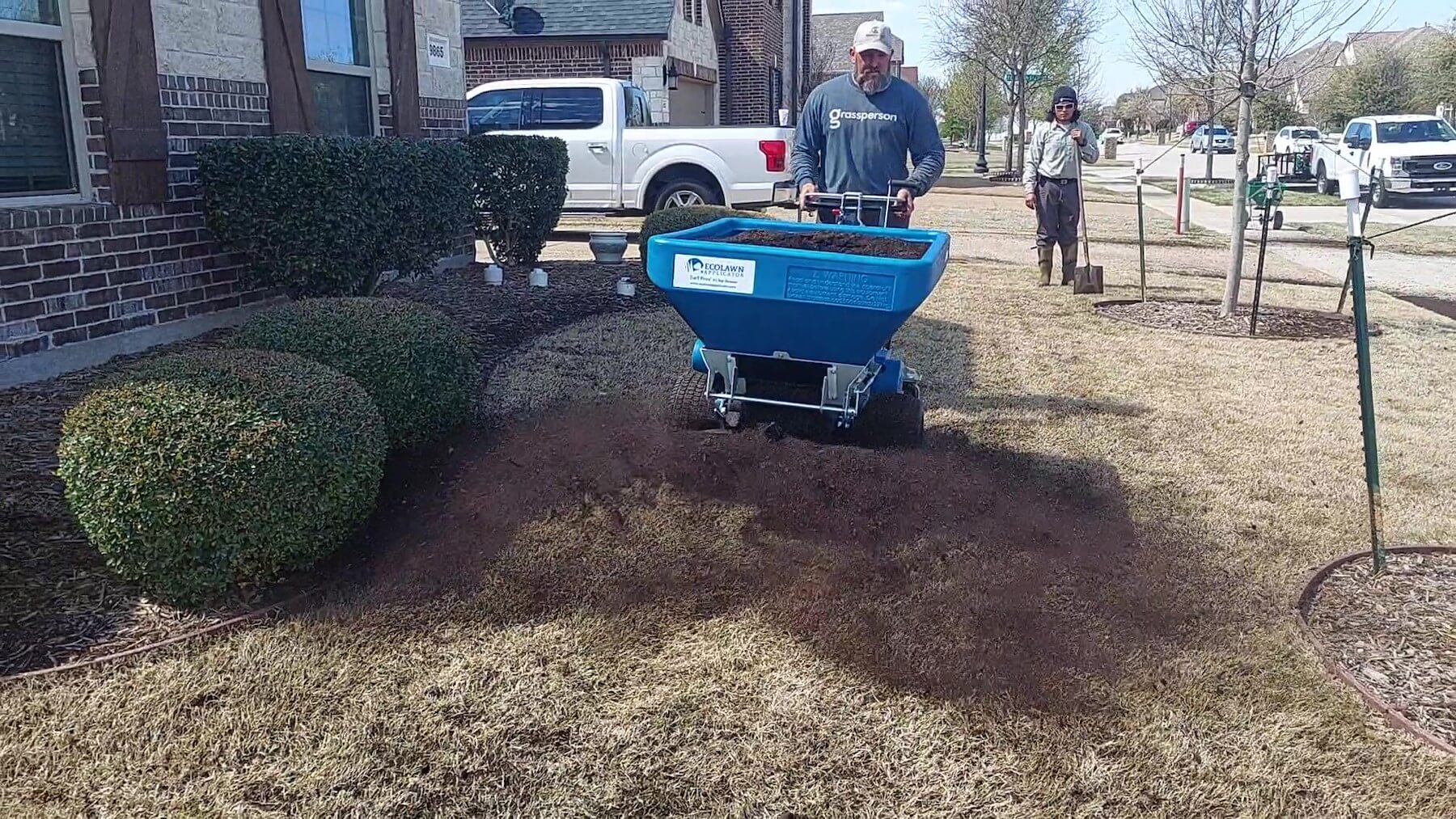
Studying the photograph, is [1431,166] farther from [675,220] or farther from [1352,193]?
[1352,193]

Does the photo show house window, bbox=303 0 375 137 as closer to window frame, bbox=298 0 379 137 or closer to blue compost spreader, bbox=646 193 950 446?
window frame, bbox=298 0 379 137

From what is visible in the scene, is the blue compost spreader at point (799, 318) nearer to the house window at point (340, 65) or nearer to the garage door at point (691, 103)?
the house window at point (340, 65)

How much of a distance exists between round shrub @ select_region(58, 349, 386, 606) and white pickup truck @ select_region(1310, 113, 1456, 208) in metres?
23.2

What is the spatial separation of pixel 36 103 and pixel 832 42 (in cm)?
4658

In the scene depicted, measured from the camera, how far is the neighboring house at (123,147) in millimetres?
5461

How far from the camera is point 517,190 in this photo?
955cm

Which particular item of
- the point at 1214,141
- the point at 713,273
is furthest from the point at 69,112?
the point at 1214,141

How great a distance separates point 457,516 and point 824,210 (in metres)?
2.75

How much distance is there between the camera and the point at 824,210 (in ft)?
18.9

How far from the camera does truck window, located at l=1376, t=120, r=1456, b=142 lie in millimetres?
23703

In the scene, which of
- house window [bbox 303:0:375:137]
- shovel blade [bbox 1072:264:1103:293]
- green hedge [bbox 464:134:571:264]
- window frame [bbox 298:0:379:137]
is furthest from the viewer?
shovel blade [bbox 1072:264:1103:293]

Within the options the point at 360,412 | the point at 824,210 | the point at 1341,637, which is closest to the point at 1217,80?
the point at 824,210

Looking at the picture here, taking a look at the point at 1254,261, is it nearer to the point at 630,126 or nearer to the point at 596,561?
the point at 630,126

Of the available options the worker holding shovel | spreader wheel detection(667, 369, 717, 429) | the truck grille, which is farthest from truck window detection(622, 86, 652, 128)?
the truck grille
